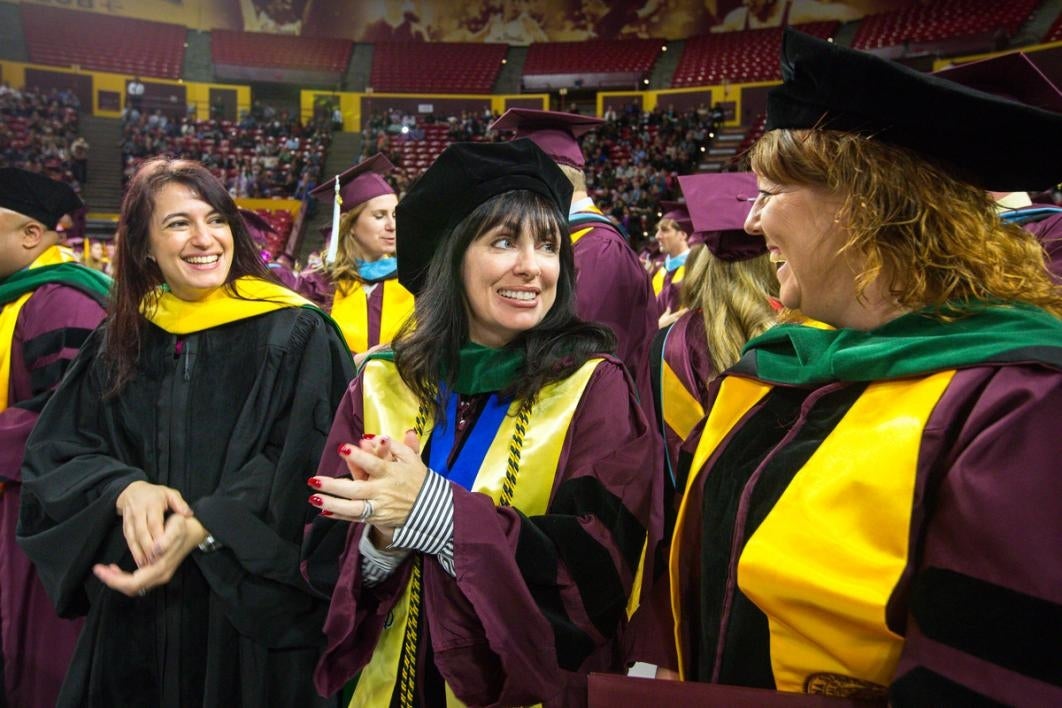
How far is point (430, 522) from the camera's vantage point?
1.42 metres

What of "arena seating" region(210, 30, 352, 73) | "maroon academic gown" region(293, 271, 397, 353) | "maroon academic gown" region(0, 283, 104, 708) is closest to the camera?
"maroon academic gown" region(0, 283, 104, 708)

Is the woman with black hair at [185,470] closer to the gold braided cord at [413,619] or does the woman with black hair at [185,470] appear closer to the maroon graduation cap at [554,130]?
the gold braided cord at [413,619]

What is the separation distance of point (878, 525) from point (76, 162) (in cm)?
2215

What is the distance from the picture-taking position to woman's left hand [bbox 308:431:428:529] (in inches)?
53.7

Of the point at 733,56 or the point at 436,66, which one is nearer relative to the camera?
the point at 733,56

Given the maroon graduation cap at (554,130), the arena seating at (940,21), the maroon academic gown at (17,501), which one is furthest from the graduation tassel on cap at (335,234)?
the arena seating at (940,21)

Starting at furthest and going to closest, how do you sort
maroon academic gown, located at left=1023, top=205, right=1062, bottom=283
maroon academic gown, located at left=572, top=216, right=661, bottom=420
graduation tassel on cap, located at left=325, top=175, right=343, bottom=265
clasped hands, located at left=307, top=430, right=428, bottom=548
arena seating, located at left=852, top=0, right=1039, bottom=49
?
arena seating, located at left=852, top=0, right=1039, bottom=49 → graduation tassel on cap, located at left=325, top=175, right=343, bottom=265 → maroon academic gown, located at left=572, top=216, right=661, bottom=420 → maroon academic gown, located at left=1023, top=205, right=1062, bottom=283 → clasped hands, located at left=307, top=430, right=428, bottom=548

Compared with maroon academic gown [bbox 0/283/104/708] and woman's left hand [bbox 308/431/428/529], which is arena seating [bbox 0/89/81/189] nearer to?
maroon academic gown [bbox 0/283/104/708]

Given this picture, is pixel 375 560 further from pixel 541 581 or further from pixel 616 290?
pixel 616 290

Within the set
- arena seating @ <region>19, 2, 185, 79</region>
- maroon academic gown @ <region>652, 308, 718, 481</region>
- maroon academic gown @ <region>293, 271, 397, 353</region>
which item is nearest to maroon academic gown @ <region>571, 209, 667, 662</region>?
maroon academic gown @ <region>652, 308, 718, 481</region>

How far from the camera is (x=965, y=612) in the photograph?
3.17 feet

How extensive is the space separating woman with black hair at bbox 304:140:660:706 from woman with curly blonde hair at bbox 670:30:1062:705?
0.89 ft

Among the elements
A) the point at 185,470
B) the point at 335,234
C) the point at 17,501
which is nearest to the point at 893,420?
the point at 185,470

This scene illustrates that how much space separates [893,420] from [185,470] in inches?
71.3
